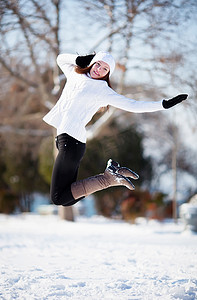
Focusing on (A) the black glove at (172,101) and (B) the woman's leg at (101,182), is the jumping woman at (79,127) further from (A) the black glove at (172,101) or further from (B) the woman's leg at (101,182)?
(A) the black glove at (172,101)

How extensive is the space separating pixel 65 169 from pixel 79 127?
42cm

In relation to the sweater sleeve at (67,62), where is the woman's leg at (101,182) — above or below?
below

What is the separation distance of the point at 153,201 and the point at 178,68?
5.81 metres

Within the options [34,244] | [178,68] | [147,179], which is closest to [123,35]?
[178,68]

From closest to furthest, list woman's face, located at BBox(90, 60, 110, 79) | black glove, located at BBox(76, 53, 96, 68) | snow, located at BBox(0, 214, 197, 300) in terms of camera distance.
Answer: snow, located at BBox(0, 214, 197, 300) → woman's face, located at BBox(90, 60, 110, 79) → black glove, located at BBox(76, 53, 96, 68)

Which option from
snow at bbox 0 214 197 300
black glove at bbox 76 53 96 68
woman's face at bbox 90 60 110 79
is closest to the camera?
snow at bbox 0 214 197 300

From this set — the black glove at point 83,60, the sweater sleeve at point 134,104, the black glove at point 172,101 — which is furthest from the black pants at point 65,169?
the black glove at point 172,101

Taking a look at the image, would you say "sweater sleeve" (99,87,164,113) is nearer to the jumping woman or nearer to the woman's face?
the jumping woman

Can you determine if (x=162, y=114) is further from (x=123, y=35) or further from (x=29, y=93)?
(x=123, y=35)

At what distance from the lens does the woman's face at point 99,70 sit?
3537 mm

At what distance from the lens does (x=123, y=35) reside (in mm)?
9859

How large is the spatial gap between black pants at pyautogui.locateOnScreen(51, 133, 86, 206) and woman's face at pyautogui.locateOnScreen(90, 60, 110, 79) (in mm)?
648

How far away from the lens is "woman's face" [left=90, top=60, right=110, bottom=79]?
3.54m

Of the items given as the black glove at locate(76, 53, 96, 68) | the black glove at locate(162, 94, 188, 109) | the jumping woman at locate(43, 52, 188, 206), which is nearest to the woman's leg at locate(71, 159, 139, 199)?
the jumping woman at locate(43, 52, 188, 206)
